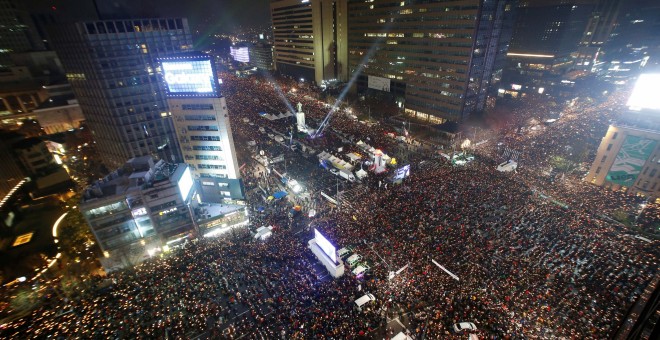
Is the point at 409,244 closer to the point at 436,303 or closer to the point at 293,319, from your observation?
the point at 436,303

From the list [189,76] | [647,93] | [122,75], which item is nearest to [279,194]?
[189,76]

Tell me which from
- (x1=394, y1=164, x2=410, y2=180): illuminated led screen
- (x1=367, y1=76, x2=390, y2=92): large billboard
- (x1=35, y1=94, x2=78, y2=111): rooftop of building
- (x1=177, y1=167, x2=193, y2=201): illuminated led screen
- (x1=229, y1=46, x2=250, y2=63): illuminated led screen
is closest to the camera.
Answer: (x1=177, y1=167, x2=193, y2=201): illuminated led screen

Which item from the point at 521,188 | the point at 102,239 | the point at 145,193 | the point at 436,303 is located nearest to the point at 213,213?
the point at 145,193

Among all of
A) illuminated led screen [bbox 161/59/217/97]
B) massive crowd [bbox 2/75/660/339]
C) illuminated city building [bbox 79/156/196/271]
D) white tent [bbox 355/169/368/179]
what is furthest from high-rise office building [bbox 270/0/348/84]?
illuminated city building [bbox 79/156/196/271]

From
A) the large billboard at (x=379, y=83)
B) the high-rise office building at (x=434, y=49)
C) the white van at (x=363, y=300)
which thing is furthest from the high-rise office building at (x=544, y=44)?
the white van at (x=363, y=300)

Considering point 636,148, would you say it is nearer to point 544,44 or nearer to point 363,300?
point 363,300

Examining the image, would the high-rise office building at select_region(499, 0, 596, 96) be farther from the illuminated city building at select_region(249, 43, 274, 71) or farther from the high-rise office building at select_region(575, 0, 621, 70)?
the illuminated city building at select_region(249, 43, 274, 71)

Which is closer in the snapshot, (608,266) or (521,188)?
(608,266)
